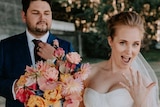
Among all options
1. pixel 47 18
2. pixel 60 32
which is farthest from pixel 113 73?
pixel 60 32

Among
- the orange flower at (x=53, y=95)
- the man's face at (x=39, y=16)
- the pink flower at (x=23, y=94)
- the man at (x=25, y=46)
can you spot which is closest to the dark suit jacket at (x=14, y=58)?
the man at (x=25, y=46)

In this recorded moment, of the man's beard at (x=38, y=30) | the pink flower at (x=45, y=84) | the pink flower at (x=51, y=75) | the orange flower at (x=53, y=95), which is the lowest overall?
the orange flower at (x=53, y=95)

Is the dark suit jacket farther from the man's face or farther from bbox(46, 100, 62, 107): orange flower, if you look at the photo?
bbox(46, 100, 62, 107): orange flower

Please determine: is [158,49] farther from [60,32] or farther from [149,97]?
[149,97]

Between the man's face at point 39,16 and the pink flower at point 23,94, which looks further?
the man's face at point 39,16

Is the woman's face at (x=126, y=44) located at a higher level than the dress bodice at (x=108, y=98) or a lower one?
higher

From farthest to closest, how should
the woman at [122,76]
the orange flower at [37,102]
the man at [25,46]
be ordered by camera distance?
the man at [25,46], the woman at [122,76], the orange flower at [37,102]

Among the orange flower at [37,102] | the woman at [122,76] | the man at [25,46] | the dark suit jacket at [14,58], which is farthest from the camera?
the dark suit jacket at [14,58]

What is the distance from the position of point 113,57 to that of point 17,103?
1.76 feet

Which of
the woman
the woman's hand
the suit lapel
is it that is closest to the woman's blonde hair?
the woman

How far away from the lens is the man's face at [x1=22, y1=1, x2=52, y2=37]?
5.98 ft

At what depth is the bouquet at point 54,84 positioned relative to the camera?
1.58 m

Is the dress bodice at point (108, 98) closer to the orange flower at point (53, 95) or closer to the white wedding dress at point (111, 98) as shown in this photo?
the white wedding dress at point (111, 98)

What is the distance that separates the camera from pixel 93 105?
1.85m
